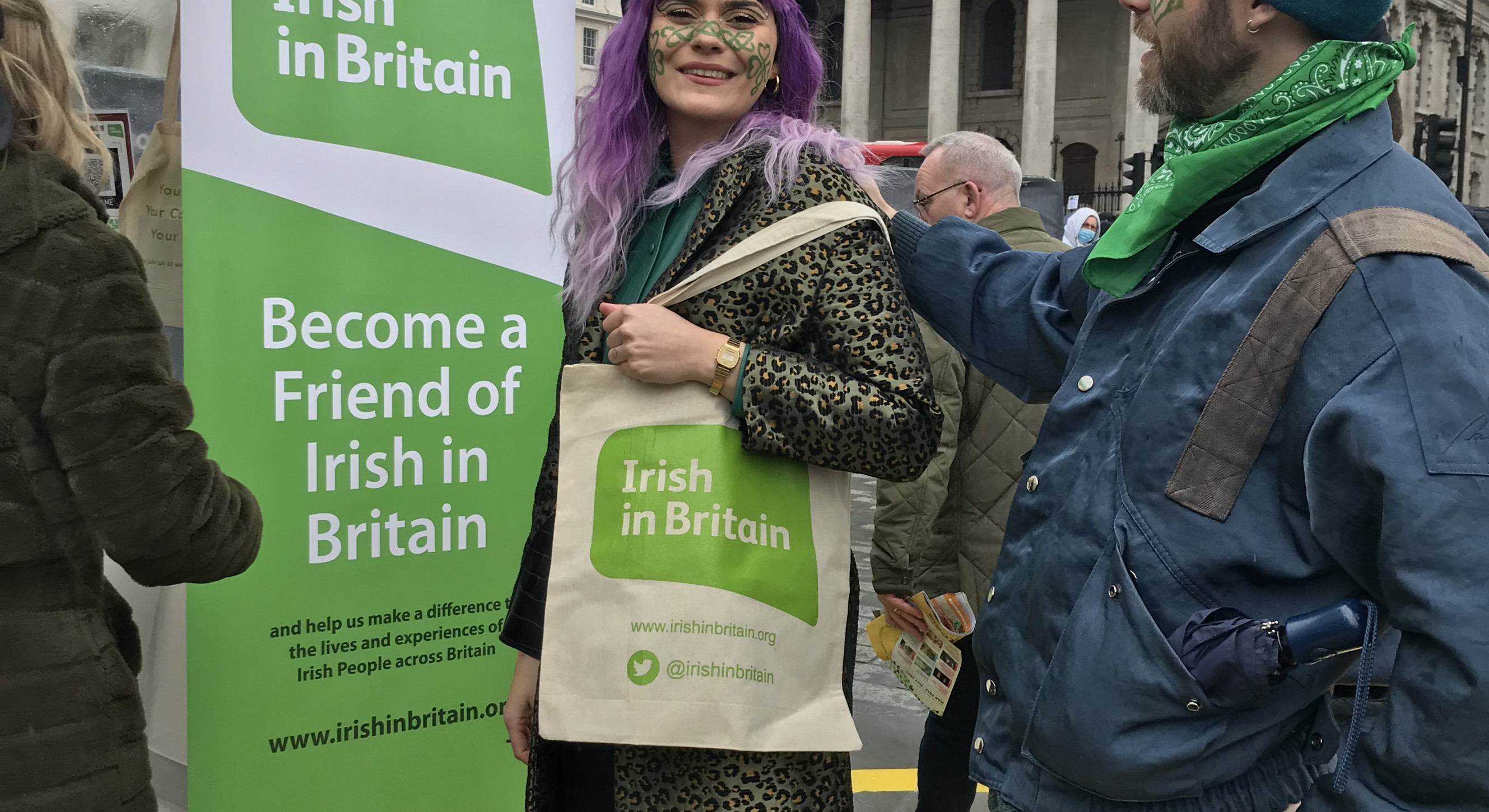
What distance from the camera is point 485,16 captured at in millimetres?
2678

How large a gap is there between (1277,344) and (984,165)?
2561 mm

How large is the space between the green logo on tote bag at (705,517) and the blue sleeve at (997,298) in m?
0.48

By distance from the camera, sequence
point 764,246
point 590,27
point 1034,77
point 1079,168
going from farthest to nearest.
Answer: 1. point 590,27
2. point 1079,168
3. point 1034,77
4. point 764,246

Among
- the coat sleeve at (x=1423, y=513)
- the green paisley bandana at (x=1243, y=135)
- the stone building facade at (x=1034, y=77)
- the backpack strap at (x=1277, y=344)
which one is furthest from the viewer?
the stone building facade at (x=1034, y=77)

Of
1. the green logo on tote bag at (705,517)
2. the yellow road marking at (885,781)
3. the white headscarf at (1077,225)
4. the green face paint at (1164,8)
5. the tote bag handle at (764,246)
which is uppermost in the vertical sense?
the white headscarf at (1077,225)

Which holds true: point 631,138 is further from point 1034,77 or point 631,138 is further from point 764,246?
point 1034,77

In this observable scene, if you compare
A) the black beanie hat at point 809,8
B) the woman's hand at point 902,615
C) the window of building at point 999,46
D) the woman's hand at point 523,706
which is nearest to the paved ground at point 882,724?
the woman's hand at point 902,615

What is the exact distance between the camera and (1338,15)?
1.38m

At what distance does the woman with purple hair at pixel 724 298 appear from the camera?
5.49 ft

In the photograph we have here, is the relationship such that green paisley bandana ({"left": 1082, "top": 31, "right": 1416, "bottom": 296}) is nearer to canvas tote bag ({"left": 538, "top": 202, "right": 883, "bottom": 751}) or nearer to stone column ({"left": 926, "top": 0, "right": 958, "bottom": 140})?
canvas tote bag ({"left": 538, "top": 202, "right": 883, "bottom": 751})

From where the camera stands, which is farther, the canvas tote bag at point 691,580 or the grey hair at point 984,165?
the grey hair at point 984,165

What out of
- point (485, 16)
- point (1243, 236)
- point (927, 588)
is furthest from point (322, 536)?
point (1243, 236)

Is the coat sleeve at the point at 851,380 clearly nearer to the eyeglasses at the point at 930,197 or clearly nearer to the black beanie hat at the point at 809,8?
the black beanie hat at the point at 809,8

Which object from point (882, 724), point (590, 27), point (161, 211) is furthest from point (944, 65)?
point (161, 211)
